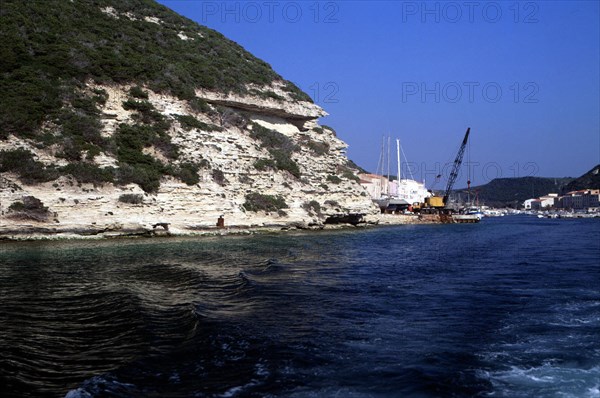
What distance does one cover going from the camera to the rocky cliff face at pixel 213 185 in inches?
1077

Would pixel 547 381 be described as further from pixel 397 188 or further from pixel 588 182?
pixel 588 182

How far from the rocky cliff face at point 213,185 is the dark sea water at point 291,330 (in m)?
9.82

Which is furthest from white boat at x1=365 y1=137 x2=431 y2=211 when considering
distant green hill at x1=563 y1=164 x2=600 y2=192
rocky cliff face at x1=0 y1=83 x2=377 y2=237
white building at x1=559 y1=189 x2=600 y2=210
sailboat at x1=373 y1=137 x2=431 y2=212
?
distant green hill at x1=563 y1=164 x2=600 y2=192

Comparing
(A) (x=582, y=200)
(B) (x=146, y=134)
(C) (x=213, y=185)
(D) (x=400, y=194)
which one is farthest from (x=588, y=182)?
(B) (x=146, y=134)

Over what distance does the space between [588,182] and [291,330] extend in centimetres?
20240

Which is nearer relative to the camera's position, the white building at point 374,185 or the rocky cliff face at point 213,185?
the rocky cliff face at point 213,185

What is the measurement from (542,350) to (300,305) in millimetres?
5313

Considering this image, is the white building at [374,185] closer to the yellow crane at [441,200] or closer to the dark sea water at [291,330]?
the yellow crane at [441,200]

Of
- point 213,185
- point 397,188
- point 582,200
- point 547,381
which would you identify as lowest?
point 547,381

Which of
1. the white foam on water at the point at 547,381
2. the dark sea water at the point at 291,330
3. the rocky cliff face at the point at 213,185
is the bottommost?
the white foam on water at the point at 547,381

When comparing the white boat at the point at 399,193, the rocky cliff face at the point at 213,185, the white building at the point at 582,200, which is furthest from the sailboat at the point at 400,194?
the white building at the point at 582,200

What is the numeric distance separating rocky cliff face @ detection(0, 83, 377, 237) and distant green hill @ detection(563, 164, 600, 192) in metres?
154

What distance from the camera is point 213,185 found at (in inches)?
1430

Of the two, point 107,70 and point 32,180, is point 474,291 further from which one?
point 107,70
